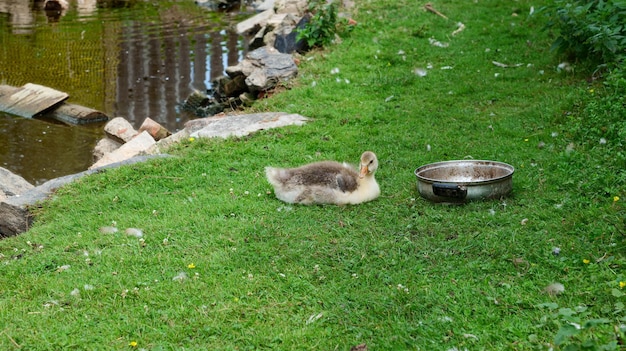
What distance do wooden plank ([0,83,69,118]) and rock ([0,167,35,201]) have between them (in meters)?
4.30

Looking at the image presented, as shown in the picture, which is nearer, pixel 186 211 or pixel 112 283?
pixel 112 283

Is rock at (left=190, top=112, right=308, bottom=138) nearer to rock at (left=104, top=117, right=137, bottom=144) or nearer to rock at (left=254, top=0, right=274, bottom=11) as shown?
rock at (left=104, top=117, right=137, bottom=144)

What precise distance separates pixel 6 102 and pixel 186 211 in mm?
7859

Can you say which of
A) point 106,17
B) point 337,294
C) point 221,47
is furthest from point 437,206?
point 106,17

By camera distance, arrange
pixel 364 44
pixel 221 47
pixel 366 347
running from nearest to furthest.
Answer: pixel 366 347
pixel 364 44
pixel 221 47

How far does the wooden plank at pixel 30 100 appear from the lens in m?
12.6

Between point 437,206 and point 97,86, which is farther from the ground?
point 437,206

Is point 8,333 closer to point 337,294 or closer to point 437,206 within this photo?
point 337,294

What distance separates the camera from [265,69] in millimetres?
11406

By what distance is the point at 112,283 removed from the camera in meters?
5.27

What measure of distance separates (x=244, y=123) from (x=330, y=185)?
3011mm

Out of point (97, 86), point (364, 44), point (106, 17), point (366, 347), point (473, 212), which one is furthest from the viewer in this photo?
point (106, 17)

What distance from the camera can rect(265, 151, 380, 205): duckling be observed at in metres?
6.53

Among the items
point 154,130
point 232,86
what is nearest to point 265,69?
point 232,86
